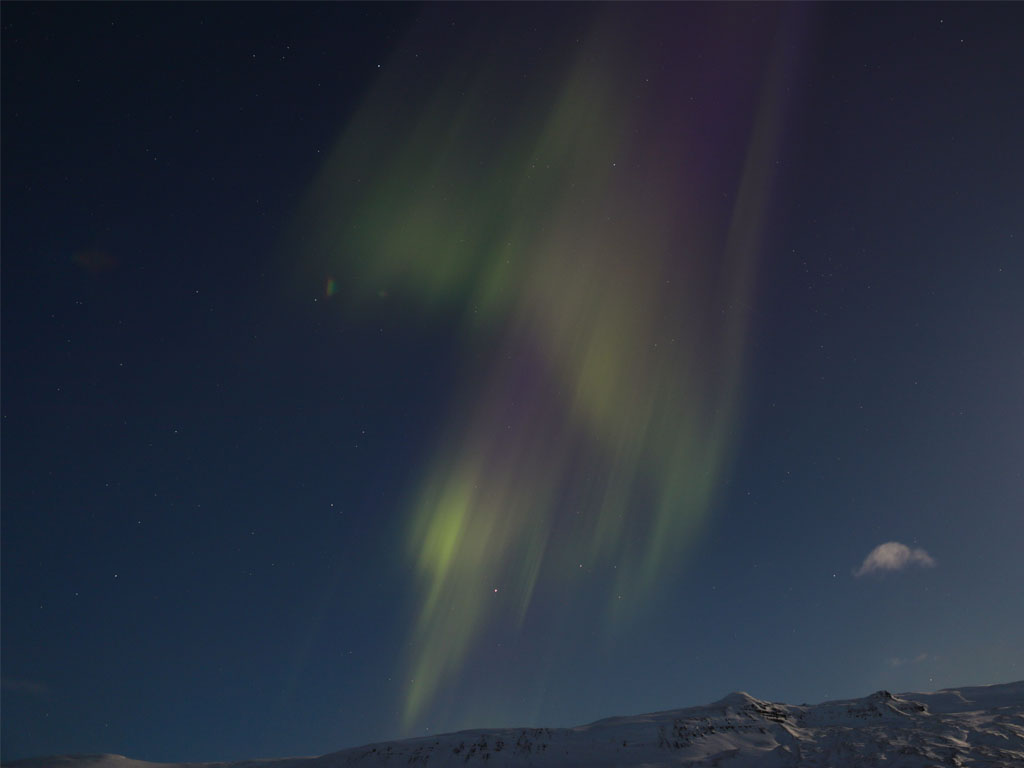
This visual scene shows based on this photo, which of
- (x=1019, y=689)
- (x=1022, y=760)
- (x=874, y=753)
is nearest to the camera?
(x=1022, y=760)

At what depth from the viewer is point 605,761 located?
3450cm

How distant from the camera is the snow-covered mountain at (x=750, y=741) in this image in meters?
31.2

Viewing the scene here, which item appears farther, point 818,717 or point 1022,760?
point 818,717

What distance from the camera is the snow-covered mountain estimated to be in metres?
31.2

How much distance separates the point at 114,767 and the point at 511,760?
34.0 meters

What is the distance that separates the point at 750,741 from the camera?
3616 centimetres

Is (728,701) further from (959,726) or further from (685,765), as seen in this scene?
(685,765)

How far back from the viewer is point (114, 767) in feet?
143

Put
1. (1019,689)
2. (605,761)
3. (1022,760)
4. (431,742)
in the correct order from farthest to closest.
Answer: (1019,689) → (431,742) → (605,761) → (1022,760)

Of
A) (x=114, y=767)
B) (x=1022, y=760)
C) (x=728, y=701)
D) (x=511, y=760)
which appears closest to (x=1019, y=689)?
(x=728, y=701)

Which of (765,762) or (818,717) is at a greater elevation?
(818,717)

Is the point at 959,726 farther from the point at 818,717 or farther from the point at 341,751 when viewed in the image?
the point at 341,751

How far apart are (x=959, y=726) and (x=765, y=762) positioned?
15.2 meters

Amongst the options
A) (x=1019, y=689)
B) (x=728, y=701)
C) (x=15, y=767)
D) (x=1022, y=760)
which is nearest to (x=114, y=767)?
(x=15, y=767)
